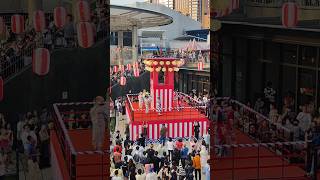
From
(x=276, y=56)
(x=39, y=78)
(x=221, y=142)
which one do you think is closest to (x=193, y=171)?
(x=221, y=142)

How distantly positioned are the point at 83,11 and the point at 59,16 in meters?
0.26

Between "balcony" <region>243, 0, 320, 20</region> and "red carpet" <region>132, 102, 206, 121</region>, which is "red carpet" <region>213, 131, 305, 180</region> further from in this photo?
"red carpet" <region>132, 102, 206, 121</region>

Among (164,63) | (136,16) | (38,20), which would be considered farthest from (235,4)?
(136,16)

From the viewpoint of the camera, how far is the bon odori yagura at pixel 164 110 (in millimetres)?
12625

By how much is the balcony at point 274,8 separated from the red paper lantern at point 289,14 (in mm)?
46

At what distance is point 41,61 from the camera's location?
475cm

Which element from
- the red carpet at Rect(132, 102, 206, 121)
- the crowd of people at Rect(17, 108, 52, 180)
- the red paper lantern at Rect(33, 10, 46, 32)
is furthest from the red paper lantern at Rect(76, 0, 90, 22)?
the red carpet at Rect(132, 102, 206, 121)

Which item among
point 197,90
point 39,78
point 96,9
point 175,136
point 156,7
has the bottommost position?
point 175,136

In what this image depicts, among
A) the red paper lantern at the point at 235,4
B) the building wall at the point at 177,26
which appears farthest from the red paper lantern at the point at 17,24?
the building wall at the point at 177,26

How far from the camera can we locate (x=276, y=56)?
5.14 metres

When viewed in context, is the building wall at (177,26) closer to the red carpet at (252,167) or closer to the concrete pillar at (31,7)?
the red carpet at (252,167)

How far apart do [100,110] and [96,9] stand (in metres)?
1.05

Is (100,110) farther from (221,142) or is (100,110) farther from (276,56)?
(276,56)

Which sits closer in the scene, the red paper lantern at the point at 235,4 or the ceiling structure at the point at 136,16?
the red paper lantern at the point at 235,4
